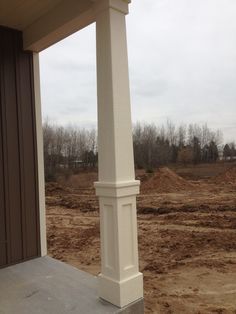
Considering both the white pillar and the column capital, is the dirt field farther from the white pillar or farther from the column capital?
the column capital

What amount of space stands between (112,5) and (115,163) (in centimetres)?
114

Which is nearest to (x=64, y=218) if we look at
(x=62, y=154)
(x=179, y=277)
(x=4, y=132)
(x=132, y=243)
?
(x=179, y=277)

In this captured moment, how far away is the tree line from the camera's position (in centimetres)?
1650

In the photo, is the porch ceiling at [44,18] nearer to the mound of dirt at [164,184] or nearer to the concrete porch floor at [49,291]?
the concrete porch floor at [49,291]

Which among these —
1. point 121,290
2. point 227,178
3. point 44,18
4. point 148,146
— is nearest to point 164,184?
point 227,178

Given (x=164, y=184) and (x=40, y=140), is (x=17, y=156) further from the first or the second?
(x=164, y=184)

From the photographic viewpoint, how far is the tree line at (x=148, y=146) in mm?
16500

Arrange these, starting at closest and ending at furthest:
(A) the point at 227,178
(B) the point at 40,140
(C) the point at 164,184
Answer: (B) the point at 40,140, (C) the point at 164,184, (A) the point at 227,178

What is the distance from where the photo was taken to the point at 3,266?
2.86m

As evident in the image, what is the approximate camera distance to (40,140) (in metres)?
3.20

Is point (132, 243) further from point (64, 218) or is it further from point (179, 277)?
point (64, 218)

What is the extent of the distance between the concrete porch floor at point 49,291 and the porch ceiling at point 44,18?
86.9 inches

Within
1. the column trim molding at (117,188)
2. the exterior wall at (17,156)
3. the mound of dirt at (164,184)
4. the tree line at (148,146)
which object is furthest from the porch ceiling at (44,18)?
the tree line at (148,146)

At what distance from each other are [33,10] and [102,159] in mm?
1589
